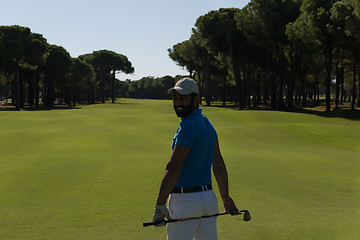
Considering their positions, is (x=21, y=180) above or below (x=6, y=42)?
below

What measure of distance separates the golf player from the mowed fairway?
3.11 m

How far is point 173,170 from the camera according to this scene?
3621 mm

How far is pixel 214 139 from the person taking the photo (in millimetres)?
4148

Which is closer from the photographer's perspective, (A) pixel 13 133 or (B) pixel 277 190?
(B) pixel 277 190

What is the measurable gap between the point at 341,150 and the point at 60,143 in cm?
1738

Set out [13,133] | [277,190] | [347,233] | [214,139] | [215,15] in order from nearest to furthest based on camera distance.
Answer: [214,139] → [347,233] → [277,190] → [13,133] → [215,15]

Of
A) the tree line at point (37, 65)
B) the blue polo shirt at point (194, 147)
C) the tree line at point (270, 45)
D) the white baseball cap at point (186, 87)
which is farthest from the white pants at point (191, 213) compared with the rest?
the tree line at point (37, 65)

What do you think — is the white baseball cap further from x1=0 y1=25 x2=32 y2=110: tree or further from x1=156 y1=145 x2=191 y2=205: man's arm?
x1=0 y1=25 x2=32 y2=110: tree

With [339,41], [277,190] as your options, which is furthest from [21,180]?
[339,41]

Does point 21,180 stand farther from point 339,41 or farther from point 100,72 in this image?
point 100,72

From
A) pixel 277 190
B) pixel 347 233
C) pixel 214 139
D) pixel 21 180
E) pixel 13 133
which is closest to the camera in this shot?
pixel 214 139

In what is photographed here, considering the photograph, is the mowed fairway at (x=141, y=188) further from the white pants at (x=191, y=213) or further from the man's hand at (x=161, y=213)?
the man's hand at (x=161, y=213)

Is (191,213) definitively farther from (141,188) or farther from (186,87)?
(141,188)

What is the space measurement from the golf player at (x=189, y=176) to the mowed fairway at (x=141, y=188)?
3.11 meters
